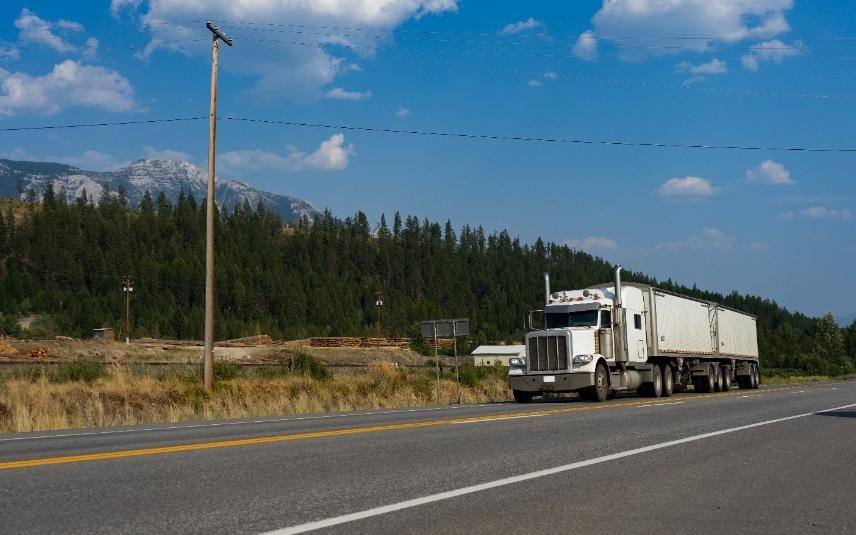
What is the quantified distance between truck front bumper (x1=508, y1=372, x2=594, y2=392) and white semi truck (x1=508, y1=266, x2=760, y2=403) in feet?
0.09

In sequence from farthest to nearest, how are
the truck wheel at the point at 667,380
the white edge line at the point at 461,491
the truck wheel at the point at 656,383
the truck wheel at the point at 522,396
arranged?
1. the truck wheel at the point at 667,380
2. the truck wheel at the point at 656,383
3. the truck wheel at the point at 522,396
4. the white edge line at the point at 461,491

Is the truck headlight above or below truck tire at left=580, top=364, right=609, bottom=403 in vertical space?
above

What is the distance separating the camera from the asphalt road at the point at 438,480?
21.2 ft

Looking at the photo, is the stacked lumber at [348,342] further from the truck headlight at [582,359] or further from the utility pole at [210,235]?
the truck headlight at [582,359]

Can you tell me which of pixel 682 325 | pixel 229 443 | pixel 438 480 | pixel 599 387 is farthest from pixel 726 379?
pixel 438 480

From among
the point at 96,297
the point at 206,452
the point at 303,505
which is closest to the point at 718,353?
the point at 206,452

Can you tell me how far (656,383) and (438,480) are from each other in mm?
22706

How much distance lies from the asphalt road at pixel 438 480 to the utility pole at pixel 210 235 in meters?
12.9

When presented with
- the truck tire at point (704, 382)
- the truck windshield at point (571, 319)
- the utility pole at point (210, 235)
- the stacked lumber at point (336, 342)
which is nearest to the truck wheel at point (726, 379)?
the truck tire at point (704, 382)

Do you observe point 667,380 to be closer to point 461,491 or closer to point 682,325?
point 682,325

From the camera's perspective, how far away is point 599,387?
83.8 ft

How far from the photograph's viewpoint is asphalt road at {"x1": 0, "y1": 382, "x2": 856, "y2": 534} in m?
6.47

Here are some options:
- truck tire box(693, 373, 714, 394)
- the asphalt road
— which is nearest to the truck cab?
truck tire box(693, 373, 714, 394)

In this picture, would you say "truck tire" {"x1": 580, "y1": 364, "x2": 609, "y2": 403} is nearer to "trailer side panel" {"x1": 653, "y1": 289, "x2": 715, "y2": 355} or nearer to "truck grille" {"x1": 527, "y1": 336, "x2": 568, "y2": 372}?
"truck grille" {"x1": 527, "y1": 336, "x2": 568, "y2": 372}
